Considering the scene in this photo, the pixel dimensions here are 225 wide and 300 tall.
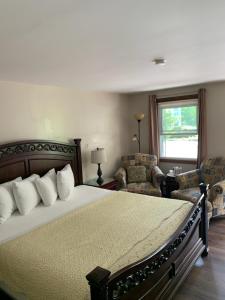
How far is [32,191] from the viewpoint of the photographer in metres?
2.82

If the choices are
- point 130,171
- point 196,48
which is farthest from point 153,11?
point 130,171

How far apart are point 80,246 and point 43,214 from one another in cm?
92

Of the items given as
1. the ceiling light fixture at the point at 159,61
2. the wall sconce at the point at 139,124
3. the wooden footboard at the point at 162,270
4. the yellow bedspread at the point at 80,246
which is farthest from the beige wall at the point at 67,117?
the wooden footboard at the point at 162,270

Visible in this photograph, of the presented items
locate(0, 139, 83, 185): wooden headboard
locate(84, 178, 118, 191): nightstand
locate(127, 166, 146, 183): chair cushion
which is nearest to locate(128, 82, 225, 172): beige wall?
locate(127, 166, 146, 183): chair cushion

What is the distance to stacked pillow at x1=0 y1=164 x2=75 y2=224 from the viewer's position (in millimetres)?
2596

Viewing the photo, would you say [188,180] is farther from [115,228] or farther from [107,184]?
[115,228]

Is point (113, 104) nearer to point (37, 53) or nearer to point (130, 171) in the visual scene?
point (130, 171)

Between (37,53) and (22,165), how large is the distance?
5.41ft

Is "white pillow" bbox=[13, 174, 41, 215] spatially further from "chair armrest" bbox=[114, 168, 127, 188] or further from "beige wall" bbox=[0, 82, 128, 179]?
"chair armrest" bbox=[114, 168, 127, 188]

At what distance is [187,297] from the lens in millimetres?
2195

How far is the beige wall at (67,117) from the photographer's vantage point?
3.16 m

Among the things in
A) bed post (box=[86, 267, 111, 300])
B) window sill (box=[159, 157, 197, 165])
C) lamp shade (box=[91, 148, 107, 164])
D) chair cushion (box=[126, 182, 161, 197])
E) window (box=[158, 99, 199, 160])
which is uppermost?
window (box=[158, 99, 199, 160])

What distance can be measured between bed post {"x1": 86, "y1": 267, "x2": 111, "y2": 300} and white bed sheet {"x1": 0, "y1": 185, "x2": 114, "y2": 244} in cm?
124

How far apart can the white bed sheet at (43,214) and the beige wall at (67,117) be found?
3.32ft
